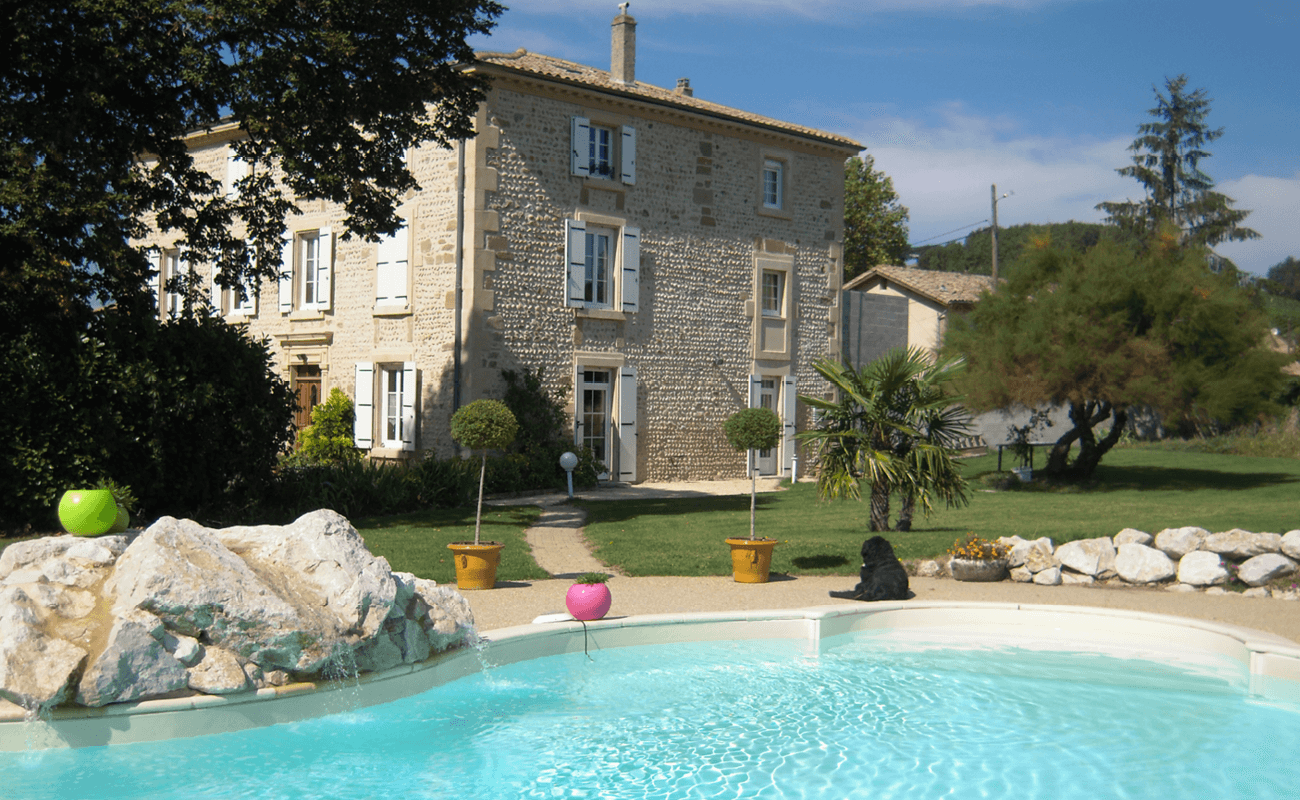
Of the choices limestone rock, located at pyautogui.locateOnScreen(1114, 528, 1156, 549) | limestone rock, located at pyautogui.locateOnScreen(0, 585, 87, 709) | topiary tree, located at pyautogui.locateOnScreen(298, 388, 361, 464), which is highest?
topiary tree, located at pyautogui.locateOnScreen(298, 388, 361, 464)

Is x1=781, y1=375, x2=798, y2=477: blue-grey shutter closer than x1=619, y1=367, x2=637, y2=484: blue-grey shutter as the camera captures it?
No

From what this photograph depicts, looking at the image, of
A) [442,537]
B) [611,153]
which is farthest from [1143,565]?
[611,153]

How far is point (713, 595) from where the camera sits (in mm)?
8688

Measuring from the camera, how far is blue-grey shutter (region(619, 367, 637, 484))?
19484 millimetres

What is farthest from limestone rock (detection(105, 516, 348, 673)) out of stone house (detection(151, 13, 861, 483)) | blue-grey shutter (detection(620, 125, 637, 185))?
blue-grey shutter (detection(620, 125, 637, 185))

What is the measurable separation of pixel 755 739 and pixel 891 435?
20.0 ft

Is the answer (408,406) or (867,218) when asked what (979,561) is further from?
(867,218)

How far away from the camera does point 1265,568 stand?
876 cm

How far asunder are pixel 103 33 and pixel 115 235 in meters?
2.13

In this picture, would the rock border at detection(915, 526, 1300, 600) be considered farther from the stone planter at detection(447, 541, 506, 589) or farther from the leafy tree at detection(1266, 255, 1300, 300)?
the leafy tree at detection(1266, 255, 1300, 300)

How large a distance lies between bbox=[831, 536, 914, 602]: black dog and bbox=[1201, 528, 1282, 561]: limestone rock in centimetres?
294

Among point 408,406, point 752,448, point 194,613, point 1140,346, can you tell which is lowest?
point 194,613

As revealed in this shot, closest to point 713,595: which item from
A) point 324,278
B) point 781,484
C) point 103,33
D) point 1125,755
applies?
point 1125,755

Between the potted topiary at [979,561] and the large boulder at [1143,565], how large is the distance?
40.3 inches
